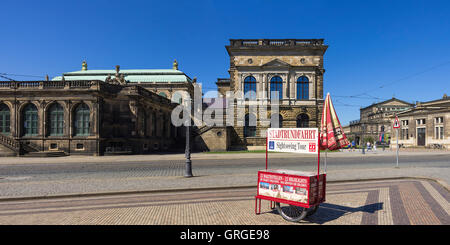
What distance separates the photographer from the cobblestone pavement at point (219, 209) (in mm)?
6789

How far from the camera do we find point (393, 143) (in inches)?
2363

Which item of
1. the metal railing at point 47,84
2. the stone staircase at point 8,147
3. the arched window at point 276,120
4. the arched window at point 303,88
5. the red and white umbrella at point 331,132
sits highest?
the arched window at point 303,88

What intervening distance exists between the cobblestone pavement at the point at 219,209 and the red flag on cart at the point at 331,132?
72.9 inches

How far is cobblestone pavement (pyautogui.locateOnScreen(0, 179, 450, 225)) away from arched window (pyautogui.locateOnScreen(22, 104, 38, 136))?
1083 inches

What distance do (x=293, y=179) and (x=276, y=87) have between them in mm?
38738

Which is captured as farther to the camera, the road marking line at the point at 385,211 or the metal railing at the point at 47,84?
the metal railing at the point at 47,84

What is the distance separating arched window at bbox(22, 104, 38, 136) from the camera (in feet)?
106

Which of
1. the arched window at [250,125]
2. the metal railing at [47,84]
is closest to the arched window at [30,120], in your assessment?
the metal railing at [47,84]

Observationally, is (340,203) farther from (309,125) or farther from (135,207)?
(309,125)

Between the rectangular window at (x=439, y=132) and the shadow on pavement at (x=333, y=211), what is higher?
the rectangular window at (x=439, y=132)

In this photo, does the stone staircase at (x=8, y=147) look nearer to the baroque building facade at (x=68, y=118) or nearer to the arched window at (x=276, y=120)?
the baroque building facade at (x=68, y=118)

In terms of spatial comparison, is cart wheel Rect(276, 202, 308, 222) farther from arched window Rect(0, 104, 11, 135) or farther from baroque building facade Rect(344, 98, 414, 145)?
baroque building facade Rect(344, 98, 414, 145)
